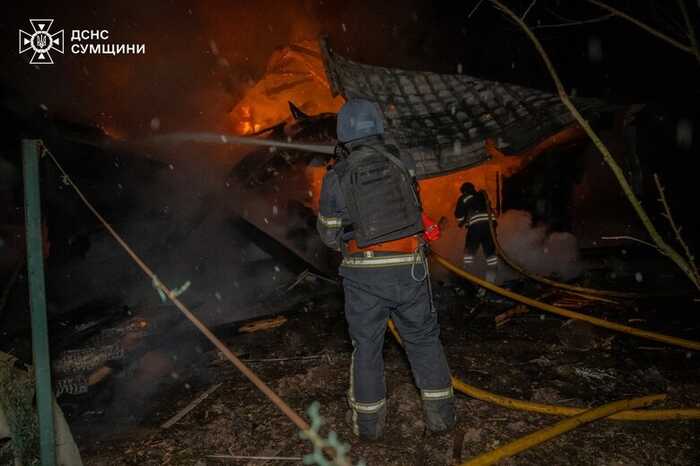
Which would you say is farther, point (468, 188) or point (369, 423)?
point (468, 188)

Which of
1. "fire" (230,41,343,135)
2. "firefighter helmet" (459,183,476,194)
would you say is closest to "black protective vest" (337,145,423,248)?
"firefighter helmet" (459,183,476,194)

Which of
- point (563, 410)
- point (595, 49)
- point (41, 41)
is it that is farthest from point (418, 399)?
point (41, 41)

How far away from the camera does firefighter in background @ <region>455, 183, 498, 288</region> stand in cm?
708

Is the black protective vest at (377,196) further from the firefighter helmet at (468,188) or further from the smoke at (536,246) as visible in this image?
the smoke at (536,246)

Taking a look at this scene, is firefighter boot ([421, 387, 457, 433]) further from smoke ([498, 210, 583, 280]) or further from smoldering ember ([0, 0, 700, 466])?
smoke ([498, 210, 583, 280])

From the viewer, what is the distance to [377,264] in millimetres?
2855

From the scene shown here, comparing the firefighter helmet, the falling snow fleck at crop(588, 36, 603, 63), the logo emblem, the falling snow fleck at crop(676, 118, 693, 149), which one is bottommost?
the firefighter helmet

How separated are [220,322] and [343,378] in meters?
3.20

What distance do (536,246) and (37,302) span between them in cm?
982

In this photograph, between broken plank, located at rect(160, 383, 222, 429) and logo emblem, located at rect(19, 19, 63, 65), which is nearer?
broken plank, located at rect(160, 383, 222, 429)

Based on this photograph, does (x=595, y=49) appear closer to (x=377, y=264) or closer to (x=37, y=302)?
(x=377, y=264)

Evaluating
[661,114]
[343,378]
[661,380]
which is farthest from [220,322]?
[661,114]

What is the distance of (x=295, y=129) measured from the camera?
24.4 ft

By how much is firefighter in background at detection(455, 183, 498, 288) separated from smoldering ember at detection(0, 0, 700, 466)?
0.14 ft
